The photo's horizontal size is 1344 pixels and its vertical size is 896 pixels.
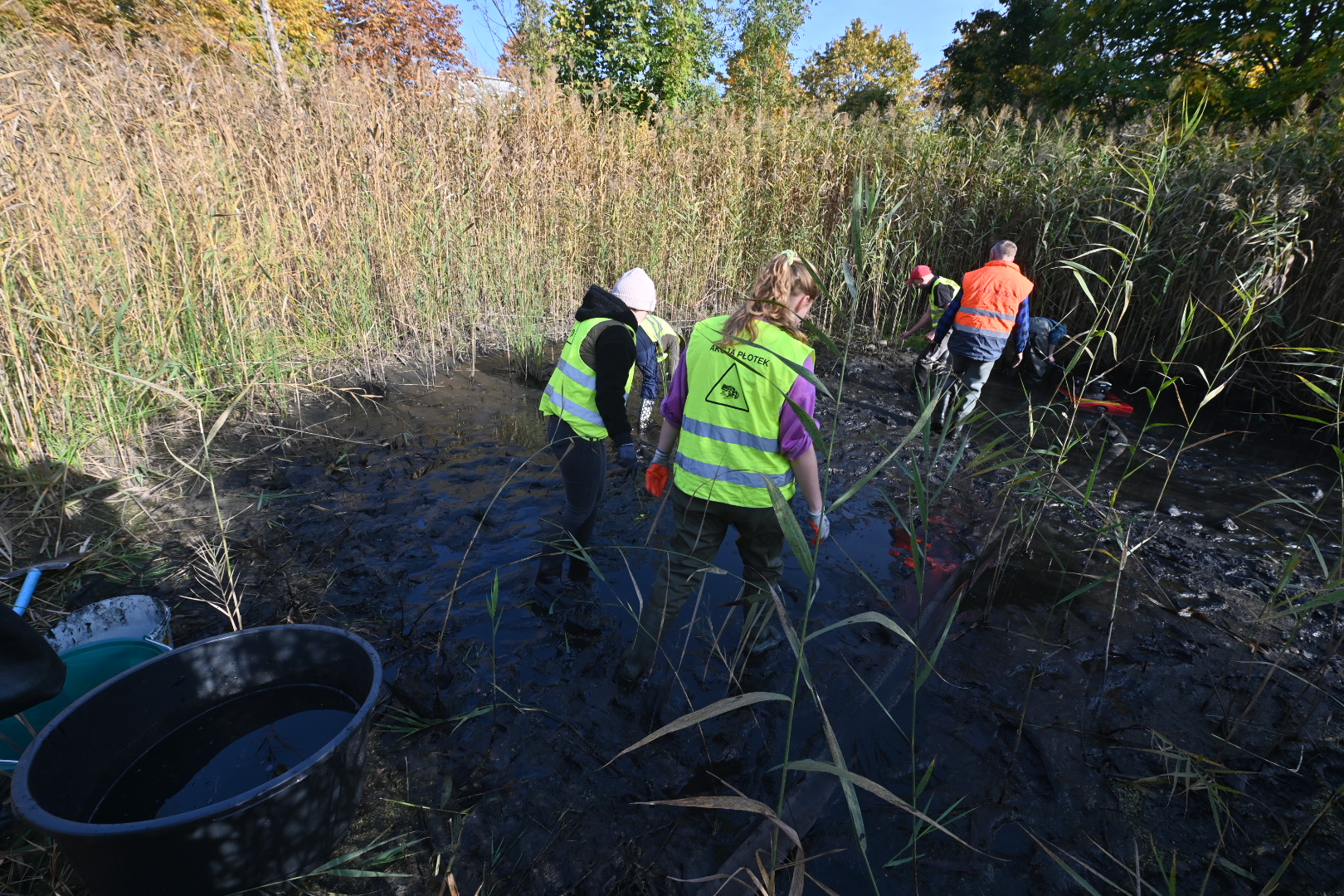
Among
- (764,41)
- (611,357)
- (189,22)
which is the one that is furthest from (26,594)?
(764,41)

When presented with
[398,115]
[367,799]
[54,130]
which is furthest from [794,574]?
[398,115]

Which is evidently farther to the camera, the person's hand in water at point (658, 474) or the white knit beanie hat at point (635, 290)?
the white knit beanie hat at point (635, 290)

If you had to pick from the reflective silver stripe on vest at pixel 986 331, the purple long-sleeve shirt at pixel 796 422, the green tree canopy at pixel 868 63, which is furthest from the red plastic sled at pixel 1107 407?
the green tree canopy at pixel 868 63

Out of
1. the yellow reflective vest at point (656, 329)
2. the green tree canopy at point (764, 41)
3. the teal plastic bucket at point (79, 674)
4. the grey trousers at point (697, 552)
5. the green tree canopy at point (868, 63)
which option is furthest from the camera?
the green tree canopy at point (868, 63)

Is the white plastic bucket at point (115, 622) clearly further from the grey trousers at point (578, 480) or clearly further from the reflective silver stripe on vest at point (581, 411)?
the reflective silver stripe on vest at point (581, 411)

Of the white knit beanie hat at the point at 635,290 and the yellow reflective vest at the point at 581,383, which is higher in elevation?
the white knit beanie hat at the point at 635,290

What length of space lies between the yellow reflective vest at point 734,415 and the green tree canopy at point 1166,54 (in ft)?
40.8

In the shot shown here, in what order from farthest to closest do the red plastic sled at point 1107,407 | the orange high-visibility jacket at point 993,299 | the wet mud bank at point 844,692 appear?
the red plastic sled at point 1107,407 → the orange high-visibility jacket at point 993,299 → the wet mud bank at point 844,692

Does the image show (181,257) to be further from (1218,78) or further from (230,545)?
(1218,78)

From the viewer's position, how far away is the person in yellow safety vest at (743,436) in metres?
2.11

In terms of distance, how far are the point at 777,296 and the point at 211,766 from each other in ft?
8.04

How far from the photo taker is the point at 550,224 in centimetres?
707

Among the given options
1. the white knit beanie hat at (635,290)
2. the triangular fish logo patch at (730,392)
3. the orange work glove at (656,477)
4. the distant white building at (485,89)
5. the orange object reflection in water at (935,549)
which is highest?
the distant white building at (485,89)

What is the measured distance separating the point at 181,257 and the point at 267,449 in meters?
1.40
